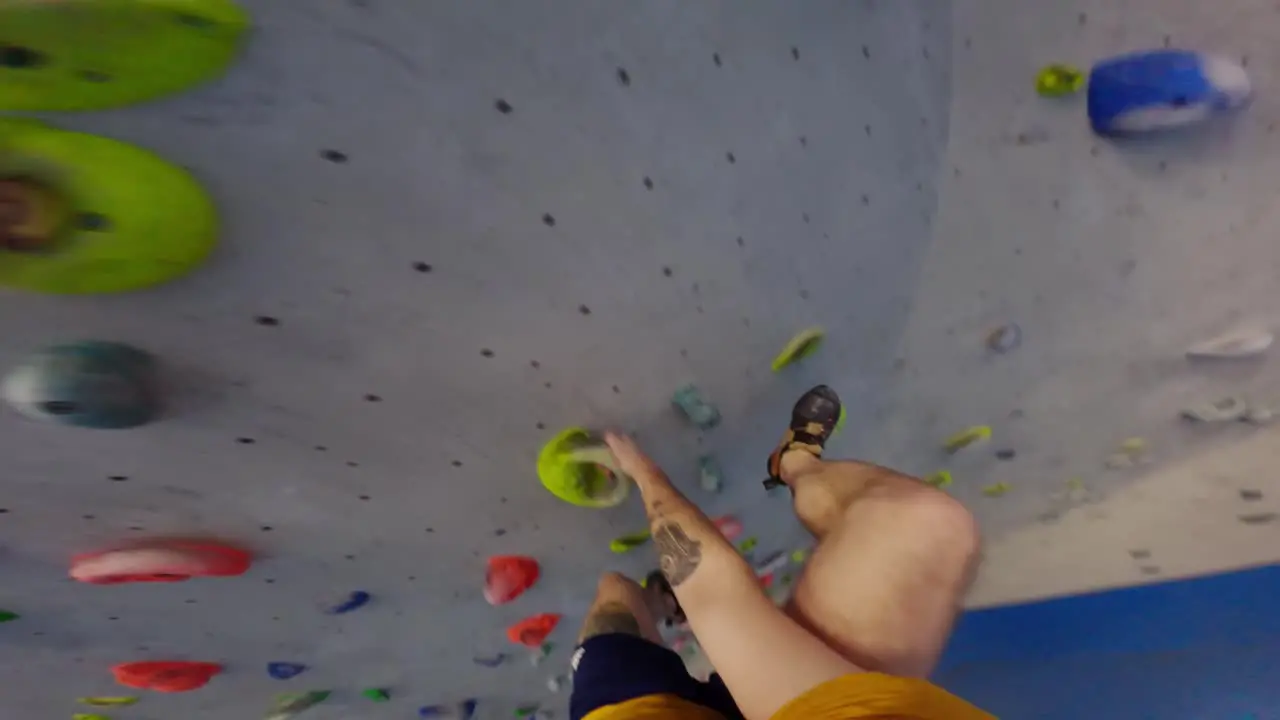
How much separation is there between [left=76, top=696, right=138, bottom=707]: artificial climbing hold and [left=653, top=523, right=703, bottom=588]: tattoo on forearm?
96 cm

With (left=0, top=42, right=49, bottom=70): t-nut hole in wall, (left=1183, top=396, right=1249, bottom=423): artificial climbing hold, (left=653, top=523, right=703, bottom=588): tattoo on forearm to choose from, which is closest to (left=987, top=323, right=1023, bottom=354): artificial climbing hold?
(left=1183, top=396, right=1249, bottom=423): artificial climbing hold

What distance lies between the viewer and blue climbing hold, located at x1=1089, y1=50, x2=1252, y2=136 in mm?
848

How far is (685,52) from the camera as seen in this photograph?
2.48 ft

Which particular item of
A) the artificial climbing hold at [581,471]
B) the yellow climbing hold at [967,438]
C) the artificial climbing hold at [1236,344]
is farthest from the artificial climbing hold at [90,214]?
the artificial climbing hold at [1236,344]

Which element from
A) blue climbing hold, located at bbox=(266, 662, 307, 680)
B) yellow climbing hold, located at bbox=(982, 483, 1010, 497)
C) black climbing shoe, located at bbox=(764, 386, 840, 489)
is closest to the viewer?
black climbing shoe, located at bbox=(764, 386, 840, 489)

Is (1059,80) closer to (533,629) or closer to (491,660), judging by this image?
(533,629)

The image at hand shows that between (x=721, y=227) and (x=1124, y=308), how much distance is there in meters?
0.66

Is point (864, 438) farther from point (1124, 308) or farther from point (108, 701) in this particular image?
point (108, 701)

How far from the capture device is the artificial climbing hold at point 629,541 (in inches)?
50.4

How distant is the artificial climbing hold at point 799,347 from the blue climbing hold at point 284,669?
2.98 ft

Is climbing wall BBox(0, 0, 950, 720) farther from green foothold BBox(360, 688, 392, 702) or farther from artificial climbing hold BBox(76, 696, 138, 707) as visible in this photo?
green foothold BBox(360, 688, 392, 702)

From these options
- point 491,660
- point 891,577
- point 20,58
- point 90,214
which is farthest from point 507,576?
point 20,58

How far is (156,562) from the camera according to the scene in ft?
3.00

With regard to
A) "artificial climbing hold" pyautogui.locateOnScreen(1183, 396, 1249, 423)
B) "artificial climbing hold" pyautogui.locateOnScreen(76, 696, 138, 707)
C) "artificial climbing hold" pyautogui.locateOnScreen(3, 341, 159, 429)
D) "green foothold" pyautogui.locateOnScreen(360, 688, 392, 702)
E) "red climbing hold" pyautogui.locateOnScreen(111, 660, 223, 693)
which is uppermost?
"artificial climbing hold" pyautogui.locateOnScreen(1183, 396, 1249, 423)
